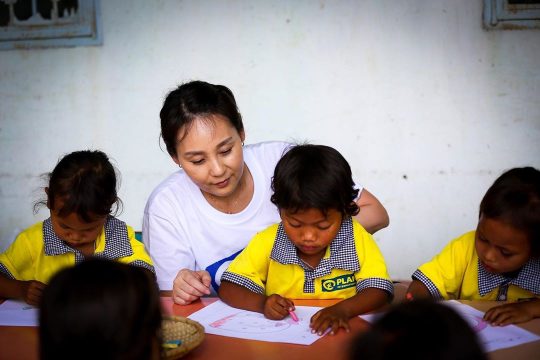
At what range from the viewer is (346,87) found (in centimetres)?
350

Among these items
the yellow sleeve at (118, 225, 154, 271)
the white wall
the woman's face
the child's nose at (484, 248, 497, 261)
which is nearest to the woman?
the woman's face

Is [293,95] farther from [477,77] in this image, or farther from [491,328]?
[491,328]

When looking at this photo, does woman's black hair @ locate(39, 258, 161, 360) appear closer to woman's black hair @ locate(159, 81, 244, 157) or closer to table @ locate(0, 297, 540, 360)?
table @ locate(0, 297, 540, 360)

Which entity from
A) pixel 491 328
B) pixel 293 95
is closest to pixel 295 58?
pixel 293 95

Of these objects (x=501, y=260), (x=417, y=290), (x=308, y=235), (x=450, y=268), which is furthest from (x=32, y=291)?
(x=501, y=260)

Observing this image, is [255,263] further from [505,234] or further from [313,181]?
[505,234]

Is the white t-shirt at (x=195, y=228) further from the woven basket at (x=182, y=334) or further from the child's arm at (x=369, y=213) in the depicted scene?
the woven basket at (x=182, y=334)

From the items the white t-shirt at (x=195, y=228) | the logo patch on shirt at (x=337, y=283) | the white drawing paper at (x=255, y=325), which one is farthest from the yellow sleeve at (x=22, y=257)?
the logo patch on shirt at (x=337, y=283)

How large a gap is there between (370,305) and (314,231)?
26 cm

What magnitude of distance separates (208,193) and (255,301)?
1.92ft

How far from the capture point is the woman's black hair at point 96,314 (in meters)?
1.02

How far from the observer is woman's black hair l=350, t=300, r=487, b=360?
83 cm

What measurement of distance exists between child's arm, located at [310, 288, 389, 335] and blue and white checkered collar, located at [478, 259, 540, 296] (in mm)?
307

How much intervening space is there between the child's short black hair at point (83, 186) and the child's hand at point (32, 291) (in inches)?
9.3
